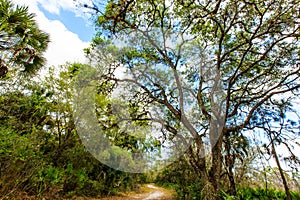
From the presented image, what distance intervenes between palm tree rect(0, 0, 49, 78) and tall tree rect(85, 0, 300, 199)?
1.67 meters

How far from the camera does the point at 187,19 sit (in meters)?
5.86

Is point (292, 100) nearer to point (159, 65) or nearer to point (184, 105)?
point (184, 105)

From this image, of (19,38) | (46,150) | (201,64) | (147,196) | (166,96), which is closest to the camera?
(19,38)

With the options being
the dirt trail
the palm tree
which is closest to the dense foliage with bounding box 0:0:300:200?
the palm tree

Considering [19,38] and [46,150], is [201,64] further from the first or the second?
[46,150]

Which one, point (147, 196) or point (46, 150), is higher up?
point (46, 150)

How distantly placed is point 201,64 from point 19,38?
5398 mm

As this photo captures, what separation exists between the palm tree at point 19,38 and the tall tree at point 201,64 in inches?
65.6

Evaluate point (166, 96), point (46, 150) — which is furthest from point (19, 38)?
point (166, 96)

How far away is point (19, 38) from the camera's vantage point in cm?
509

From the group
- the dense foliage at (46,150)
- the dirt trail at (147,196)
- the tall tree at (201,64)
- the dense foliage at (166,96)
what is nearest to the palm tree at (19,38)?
the dense foliage at (166,96)

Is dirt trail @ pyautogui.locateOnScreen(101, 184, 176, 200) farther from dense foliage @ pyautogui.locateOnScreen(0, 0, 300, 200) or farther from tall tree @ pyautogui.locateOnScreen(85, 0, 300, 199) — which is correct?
tall tree @ pyautogui.locateOnScreen(85, 0, 300, 199)

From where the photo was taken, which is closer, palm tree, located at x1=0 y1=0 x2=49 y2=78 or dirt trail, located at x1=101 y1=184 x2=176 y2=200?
palm tree, located at x1=0 y1=0 x2=49 y2=78

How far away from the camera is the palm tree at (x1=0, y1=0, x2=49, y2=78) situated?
4602 millimetres
